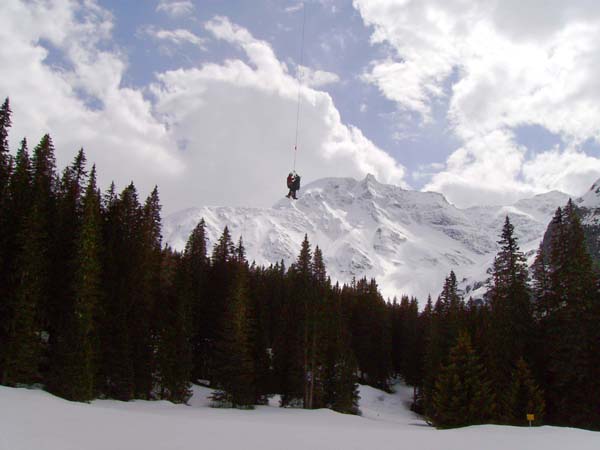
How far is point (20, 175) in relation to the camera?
3425 cm

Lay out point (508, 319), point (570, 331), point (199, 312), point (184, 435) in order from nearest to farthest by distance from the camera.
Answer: point (184, 435) → point (570, 331) → point (508, 319) → point (199, 312)

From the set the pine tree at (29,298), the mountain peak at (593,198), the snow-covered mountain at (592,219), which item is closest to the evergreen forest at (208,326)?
the pine tree at (29,298)

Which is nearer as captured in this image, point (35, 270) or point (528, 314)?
point (35, 270)

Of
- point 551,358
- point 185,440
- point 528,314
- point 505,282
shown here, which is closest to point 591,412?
point 551,358

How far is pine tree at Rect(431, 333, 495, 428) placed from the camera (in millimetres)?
35062

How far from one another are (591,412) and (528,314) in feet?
27.8

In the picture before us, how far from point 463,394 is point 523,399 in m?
4.21

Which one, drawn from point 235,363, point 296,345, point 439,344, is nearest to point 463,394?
point 439,344

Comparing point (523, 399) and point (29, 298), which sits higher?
point (29, 298)

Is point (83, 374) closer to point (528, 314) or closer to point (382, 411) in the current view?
point (528, 314)

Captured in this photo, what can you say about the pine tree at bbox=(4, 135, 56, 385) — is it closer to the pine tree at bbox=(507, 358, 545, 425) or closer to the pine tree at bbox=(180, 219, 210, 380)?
the pine tree at bbox=(180, 219, 210, 380)

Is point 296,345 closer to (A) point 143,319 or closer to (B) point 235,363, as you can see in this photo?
(B) point 235,363

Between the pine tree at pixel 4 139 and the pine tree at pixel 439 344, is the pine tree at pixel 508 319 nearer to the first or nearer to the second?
the pine tree at pixel 439 344

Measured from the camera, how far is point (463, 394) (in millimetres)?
35844
